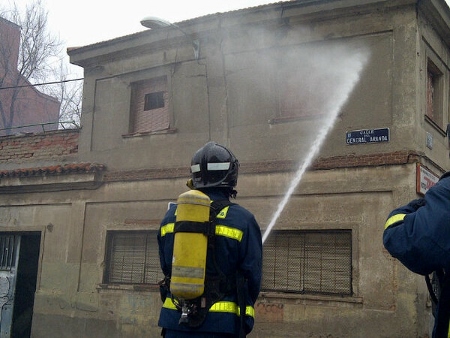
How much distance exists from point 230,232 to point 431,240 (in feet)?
5.36

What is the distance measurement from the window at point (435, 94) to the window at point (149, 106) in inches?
195

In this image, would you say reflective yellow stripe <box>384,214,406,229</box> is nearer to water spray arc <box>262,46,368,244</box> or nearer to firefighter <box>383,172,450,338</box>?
firefighter <box>383,172,450,338</box>

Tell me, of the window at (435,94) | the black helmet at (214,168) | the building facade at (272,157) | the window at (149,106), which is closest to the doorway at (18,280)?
the building facade at (272,157)

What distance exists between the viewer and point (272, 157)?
9.85 metres

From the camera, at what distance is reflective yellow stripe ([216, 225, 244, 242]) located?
3904 millimetres

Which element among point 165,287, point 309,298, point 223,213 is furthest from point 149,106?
point 223,213

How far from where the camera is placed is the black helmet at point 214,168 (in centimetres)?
424

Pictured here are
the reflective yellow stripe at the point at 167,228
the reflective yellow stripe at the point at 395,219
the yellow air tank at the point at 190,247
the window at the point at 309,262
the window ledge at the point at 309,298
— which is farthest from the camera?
the window at the point at 309,262

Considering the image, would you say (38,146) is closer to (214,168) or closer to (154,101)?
(154,101)

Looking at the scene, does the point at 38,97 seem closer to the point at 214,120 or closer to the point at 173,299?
the point at 214,120

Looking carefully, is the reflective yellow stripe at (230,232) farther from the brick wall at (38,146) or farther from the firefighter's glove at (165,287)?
the brick wall at (38,146)

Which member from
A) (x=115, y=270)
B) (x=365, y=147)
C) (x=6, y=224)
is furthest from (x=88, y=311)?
(x=365, y=147)

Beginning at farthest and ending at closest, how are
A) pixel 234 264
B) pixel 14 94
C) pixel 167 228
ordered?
pixel 14 94 < pixel 167 228 < pixel 234 264

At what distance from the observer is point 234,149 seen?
1026 cm
